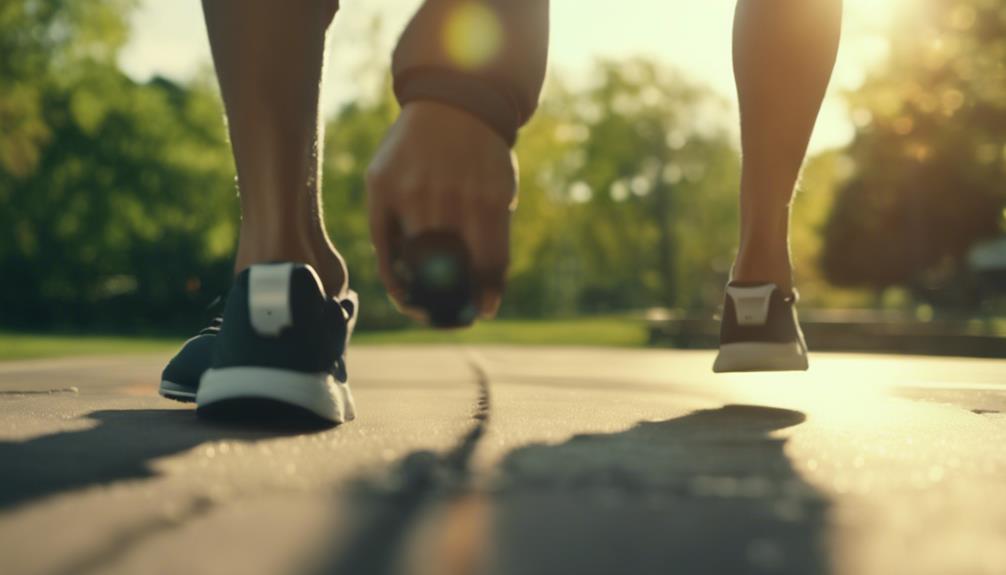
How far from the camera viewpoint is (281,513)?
3.02 ft

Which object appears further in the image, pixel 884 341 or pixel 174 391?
pixel 884 341

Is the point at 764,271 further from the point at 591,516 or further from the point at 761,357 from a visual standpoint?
the point at 591,516

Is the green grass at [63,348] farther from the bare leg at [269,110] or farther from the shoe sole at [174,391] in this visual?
the bare leg at [269,110]

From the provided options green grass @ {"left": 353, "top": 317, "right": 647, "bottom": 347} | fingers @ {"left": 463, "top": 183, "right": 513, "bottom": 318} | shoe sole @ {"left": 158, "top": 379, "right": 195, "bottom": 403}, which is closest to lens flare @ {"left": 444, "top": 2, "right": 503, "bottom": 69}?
fingers @ {"left": 463, "top": 183, "right": 513, "bottom": 318}

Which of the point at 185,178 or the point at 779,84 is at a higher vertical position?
the point at 185,178

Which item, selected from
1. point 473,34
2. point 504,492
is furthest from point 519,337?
point 504,492

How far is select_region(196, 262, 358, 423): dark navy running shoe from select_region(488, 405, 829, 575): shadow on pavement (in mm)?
432

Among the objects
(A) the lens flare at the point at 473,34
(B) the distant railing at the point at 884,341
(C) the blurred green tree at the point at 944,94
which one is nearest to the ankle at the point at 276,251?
(A) the lens flare at the point at 473,34

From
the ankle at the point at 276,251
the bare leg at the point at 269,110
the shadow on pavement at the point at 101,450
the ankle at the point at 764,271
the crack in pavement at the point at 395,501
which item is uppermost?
the bare leg at the point at 269,110

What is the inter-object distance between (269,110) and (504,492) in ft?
3.36

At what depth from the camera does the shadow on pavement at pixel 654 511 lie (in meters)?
0.77

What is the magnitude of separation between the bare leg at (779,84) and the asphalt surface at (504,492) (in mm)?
654

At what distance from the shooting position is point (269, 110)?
1.81 meters

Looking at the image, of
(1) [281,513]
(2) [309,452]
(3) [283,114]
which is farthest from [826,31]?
(1) [281,513]
